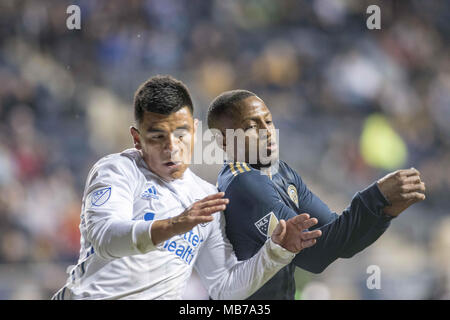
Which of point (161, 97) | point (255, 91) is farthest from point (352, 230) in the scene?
point (255, 91)

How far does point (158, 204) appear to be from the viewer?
188cm

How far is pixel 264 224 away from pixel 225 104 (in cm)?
46

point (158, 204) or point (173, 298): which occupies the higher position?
point (158, 204)

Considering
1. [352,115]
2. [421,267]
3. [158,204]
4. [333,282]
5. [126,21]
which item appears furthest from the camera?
[126,21]

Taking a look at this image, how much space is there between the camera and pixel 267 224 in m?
2.00

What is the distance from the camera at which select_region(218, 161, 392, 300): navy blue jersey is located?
6.23ft

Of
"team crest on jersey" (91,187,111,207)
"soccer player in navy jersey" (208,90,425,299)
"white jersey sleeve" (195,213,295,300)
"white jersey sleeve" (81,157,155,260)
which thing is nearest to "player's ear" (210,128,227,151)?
"soccer player in navy jersey" (208,90,425,299)

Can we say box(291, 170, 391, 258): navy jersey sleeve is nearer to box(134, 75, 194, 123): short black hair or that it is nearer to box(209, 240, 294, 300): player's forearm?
box(209, 240, 294, 300): player's forearm

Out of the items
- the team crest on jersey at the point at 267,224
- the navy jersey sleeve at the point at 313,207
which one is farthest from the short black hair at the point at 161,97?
the navy jersey sleeve at the point at 313,207

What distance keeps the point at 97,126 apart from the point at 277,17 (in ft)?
5.54

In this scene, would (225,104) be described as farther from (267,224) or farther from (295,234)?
(295,234)

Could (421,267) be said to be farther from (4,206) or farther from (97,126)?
(4,206)

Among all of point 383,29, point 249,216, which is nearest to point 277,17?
point 383,29

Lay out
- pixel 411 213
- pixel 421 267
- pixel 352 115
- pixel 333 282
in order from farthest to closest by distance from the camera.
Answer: pixel 352 115, pixel 411 213, pixel 421 267, pixel 333 282
